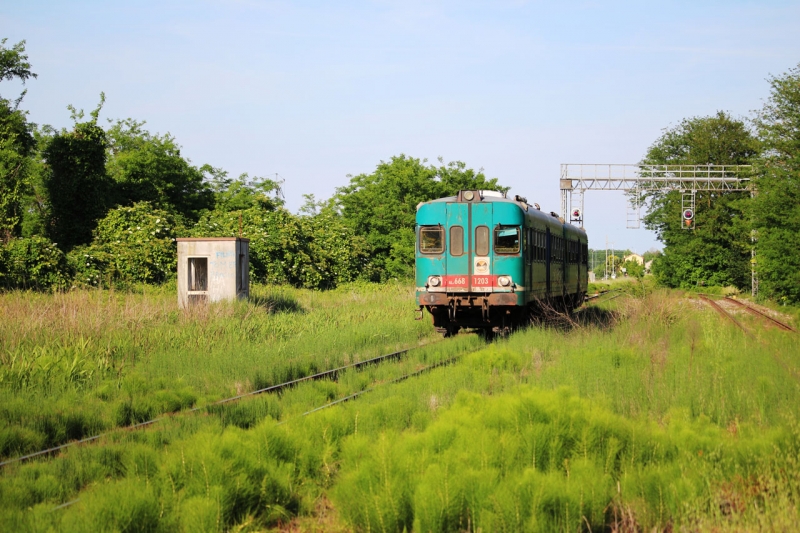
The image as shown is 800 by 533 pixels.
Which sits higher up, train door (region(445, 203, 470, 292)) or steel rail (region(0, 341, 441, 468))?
train door (region(445, 203, 470, 292))

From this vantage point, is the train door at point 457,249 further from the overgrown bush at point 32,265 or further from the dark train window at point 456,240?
the overgrown bush at point 32,265

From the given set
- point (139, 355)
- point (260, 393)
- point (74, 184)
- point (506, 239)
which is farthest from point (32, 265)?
point (260, 393)

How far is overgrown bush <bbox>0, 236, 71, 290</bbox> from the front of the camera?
80.0 ft

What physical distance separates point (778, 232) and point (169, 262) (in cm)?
2358

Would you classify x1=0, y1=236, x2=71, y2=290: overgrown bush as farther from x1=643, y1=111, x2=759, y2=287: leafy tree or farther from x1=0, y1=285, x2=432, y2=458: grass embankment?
x1=643, y1=111, x2=759, y2=287: leafy tree

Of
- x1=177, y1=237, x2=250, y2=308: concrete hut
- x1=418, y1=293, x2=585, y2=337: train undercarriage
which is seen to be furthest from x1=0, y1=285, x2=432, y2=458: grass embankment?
x1=177, y1=237, x2=250, y2=308: concrete hut

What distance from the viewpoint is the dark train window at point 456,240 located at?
17.7 meters

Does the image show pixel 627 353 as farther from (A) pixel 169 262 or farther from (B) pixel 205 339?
(A) pixel 169 262

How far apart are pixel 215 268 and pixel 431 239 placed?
620cm

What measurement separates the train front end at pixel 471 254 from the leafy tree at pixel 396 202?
90.6ft

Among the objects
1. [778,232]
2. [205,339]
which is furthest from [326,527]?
[778,232]

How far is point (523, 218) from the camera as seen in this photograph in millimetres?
17594

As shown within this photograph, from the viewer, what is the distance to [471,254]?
57.9 ft

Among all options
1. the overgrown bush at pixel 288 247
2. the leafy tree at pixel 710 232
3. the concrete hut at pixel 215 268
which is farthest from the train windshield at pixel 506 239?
the leafy tree at pixel 710 232
